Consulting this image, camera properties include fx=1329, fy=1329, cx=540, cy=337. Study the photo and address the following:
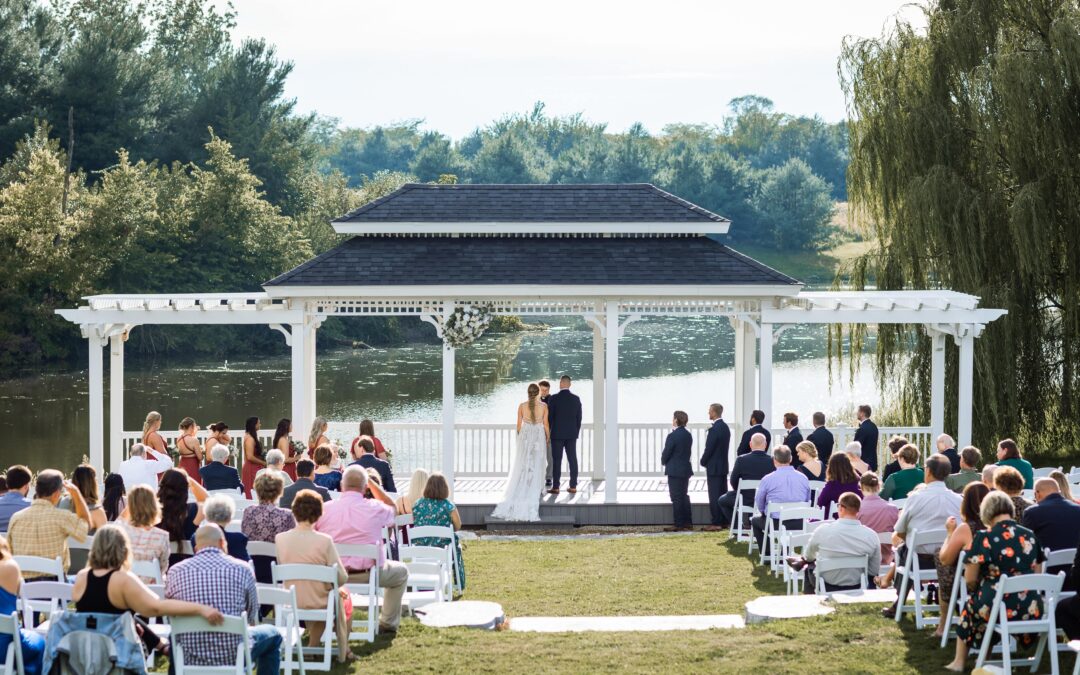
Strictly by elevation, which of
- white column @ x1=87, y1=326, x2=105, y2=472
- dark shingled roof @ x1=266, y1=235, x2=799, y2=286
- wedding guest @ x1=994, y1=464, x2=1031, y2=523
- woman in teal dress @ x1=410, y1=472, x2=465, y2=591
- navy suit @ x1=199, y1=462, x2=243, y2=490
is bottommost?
woman in teal dress @ x1=410, y1=472, x2=465, y2=591

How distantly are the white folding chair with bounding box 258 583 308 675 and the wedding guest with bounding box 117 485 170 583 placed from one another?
2.76 feet

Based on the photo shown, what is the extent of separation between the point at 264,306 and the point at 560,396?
3669 millimetres

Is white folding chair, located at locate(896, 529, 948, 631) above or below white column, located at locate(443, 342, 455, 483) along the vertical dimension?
below

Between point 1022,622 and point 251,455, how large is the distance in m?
8.26

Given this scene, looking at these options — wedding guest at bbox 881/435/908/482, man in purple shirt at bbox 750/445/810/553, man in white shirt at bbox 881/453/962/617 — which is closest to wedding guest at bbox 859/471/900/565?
man in white shirt at bbox 881/453/962/617

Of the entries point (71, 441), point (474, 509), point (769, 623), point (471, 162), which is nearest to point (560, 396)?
point (474, 509)

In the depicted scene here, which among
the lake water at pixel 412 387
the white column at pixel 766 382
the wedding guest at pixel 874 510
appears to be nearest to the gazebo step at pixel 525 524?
the white column at pixel 766 382

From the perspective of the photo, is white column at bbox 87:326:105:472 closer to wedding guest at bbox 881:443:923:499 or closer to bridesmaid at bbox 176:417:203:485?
bridesmaid at bbox 176:417:203:485

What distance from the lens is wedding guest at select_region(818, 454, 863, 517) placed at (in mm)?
10891

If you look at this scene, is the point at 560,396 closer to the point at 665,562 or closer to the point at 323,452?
the point at 665,562

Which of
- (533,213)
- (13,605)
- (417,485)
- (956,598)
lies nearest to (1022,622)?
(956,598)

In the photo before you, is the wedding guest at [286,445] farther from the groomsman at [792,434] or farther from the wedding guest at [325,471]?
the groomsman at [792,434]

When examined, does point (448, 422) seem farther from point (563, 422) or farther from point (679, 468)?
point (679, 468)

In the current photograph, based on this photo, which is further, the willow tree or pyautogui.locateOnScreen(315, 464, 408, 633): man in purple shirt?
the willow tree
